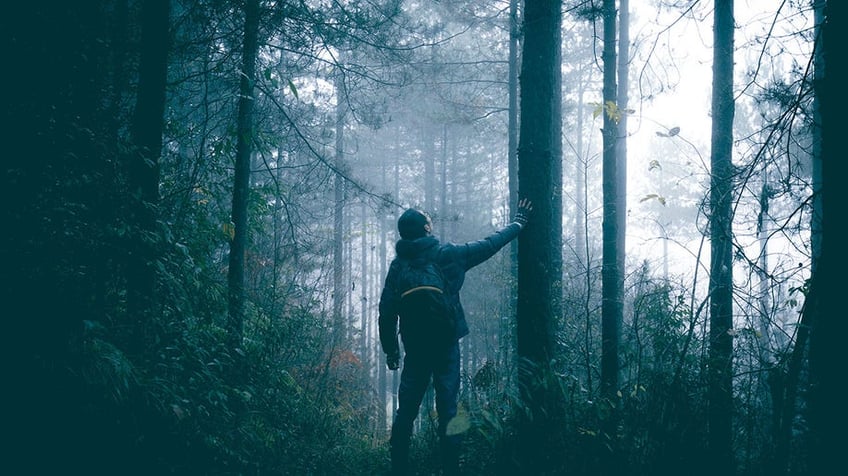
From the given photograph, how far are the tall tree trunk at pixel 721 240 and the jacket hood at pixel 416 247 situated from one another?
7.49 feet

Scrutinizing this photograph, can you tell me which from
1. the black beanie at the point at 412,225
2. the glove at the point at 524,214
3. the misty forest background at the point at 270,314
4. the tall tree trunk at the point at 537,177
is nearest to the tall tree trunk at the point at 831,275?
the misty forest background at the point at 270,314

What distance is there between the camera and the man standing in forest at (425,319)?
4008 mm

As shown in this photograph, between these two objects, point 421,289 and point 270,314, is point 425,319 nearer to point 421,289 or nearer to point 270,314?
point 421,289

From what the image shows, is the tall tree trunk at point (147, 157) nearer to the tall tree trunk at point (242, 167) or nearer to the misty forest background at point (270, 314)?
the misty forest background at point (270, 314)

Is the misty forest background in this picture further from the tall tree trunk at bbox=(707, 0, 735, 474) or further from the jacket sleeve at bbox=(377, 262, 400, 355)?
the jacket sleeve at bbox=(377, 262, 400, 355)

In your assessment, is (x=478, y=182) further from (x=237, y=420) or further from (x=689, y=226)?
(x=237, y=420)

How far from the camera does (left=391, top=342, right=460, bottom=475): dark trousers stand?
4.05m

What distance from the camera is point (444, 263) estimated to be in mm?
4309

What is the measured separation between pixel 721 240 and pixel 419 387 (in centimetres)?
280

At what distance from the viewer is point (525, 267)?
4539mm

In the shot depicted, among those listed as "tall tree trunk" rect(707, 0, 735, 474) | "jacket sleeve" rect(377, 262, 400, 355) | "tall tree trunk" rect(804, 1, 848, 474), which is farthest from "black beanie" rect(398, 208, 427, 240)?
"tall tree trunk" rect(804, 1, 848, 474)

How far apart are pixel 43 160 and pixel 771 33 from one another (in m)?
5.29

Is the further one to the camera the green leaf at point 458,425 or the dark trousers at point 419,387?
the dark trousers at point 419,387

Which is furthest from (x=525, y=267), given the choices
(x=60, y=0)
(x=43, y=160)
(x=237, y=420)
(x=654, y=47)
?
(x=60, y=0)
